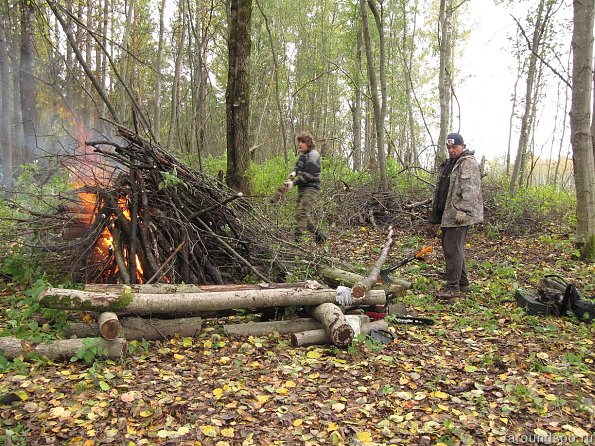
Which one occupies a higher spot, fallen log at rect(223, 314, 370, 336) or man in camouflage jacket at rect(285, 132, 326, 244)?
man in camouflage jacket at rect(285, 132, 326, 244)

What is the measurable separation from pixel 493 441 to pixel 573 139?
646 centimetres

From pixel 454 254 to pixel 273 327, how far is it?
9.85ft

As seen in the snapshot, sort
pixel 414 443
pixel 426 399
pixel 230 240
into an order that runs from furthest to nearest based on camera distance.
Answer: pixel 230 240 < pixel 426 399 < pixel 414 443

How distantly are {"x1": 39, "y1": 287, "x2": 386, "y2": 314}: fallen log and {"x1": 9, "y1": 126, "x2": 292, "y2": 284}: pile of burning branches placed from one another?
2.05 feet

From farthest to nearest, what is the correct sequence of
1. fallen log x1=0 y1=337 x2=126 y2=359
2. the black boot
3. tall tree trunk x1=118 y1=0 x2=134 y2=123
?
tall tree trunk x1=118 y1=0 x2=134 y2=123, the black boot, fallen log x1=0 y1=337 x2=126 y2=359

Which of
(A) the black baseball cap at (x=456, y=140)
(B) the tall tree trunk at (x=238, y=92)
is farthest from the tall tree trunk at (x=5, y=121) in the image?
(A) the black baseball cap at (x=456, y=140)

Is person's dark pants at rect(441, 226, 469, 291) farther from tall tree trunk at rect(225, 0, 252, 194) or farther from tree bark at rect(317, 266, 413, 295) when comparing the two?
tall tree trunk at rect(225, 0, 252, 194)

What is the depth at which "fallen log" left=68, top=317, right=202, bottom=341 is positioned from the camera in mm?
4230

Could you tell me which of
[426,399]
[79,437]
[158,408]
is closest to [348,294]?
[426,399]

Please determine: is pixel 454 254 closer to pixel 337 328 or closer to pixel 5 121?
pixel 337 328

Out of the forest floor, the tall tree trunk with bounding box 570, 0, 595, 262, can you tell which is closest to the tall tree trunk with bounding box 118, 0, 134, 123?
the forest floor

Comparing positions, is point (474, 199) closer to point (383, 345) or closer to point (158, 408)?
point (383, 345)

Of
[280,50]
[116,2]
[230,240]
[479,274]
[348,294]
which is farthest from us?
[280,50]

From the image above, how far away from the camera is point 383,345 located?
186 inches
